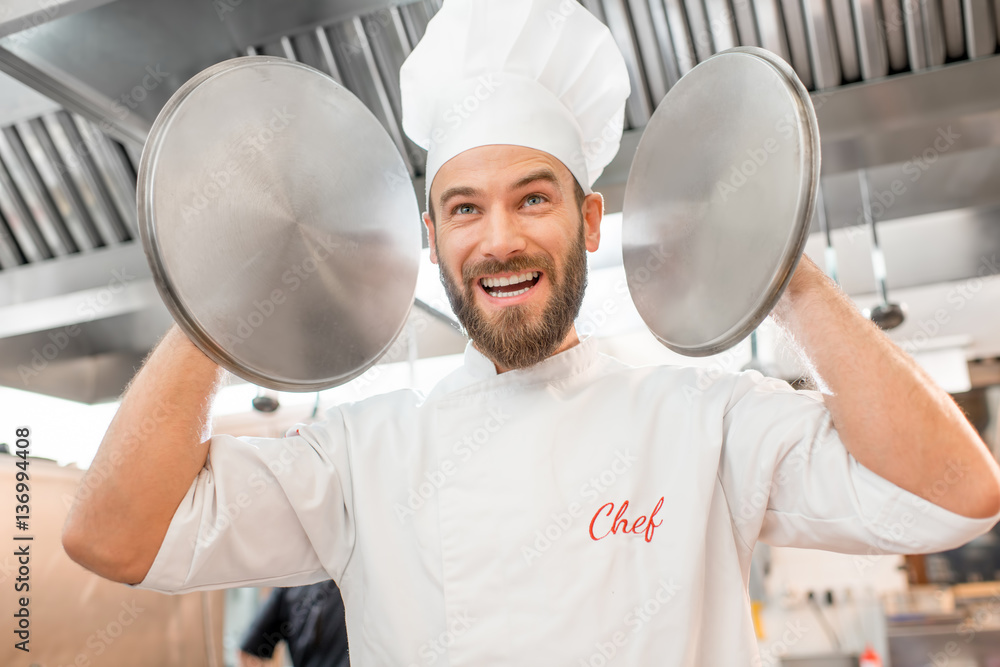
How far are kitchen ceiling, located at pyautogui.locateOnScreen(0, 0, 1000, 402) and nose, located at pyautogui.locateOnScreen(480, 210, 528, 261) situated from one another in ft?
1.10

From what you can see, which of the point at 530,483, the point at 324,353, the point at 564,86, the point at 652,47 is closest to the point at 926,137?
the point at 652,47

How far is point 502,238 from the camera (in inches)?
41.1

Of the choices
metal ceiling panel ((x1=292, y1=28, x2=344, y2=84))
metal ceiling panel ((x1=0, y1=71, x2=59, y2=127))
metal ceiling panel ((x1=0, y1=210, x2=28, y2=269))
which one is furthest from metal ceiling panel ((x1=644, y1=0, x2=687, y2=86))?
metal ceiling panel ((x1=0, y1=210, x2=28, y2=269))

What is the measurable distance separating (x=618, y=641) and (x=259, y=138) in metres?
0.76

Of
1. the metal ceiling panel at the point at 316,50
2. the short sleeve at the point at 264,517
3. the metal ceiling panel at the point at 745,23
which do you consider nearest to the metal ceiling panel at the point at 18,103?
the metal ceiling panel at the point at 316,50

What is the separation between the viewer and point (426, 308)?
7.02ft

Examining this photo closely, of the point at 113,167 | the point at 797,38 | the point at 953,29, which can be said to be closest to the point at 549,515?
the point at 797,38

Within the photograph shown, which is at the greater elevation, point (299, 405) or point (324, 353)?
point (324, 353)

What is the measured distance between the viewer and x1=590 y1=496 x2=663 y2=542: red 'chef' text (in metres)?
0.99

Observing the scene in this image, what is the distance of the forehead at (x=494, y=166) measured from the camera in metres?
1.11

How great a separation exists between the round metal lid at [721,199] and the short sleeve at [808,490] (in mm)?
176

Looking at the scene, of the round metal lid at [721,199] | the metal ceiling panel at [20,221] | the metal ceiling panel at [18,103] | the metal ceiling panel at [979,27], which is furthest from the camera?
the metal ceiling panel at [20,221]

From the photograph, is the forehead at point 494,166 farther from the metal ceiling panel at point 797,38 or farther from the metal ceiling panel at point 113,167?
the metal ceiling panel at point 113,167

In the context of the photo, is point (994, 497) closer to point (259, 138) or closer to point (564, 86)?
point (564, 86)
